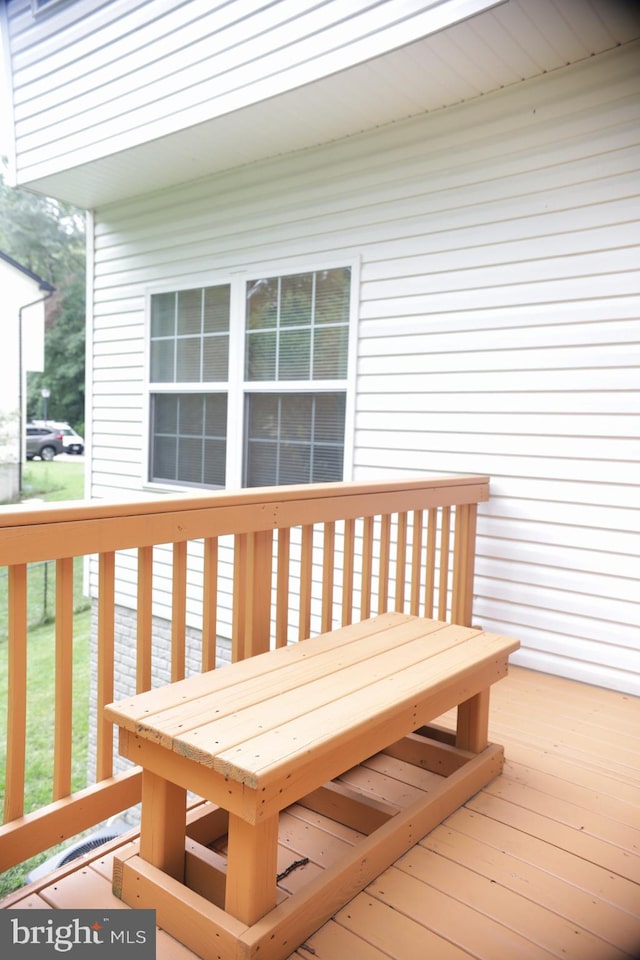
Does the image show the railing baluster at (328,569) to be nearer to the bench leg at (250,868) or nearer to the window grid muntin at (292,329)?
the bench leg at (250,868)

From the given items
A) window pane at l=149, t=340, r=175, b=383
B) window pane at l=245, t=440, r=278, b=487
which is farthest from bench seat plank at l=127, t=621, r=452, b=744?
window pane at l=149, t=340, r=175, b=383

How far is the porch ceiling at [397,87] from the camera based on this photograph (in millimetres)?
2781

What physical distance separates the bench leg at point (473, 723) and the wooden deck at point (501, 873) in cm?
14

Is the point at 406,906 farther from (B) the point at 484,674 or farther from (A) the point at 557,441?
(A) the point at 557,441

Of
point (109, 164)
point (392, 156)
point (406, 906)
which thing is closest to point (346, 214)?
point (392, 156)

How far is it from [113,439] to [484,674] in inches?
182

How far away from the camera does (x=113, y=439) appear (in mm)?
6062

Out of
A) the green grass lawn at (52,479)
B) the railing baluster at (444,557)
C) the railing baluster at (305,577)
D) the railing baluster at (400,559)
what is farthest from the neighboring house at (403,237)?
the green grass lawn at (52,479)

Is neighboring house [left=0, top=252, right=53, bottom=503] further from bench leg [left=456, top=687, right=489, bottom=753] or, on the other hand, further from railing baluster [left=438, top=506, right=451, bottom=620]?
bench leg [left=456, top=687, right=489, bottom=753]

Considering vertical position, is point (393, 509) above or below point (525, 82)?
below

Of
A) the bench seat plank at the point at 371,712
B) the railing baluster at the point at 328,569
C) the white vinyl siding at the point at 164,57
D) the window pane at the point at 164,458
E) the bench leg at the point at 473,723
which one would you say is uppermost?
the white vinyl siding at the point at 164,57

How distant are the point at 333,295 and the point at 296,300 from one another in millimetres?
299

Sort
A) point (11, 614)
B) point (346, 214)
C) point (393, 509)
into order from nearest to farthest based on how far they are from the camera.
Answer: point (11, 614) < point (393, 509) < point (346, 214)

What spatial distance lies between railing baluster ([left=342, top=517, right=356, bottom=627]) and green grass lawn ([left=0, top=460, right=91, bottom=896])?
5857 mm
